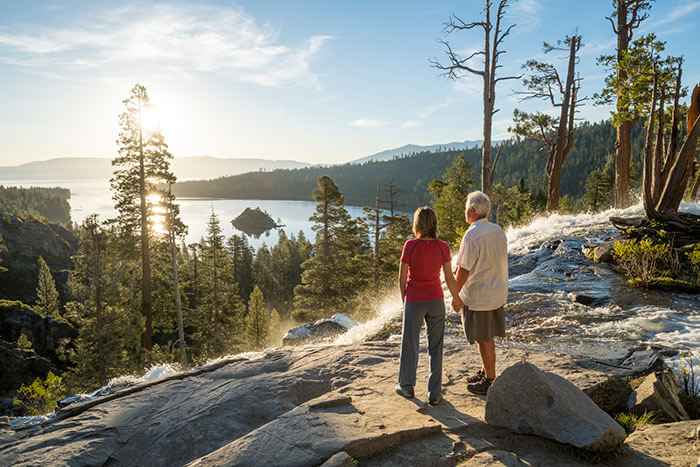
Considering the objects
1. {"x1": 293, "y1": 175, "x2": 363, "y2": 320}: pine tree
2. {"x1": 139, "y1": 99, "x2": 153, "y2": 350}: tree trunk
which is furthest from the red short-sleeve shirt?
{"x1": 293, "y1": 175, "x2": 363, "y2": 320}: pine tree

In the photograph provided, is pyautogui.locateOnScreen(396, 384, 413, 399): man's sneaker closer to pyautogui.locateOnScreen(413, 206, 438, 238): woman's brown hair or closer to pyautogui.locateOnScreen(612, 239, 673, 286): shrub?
pyautogui.locateOnScreen(413, 206, 438, 238): woman's brown hair

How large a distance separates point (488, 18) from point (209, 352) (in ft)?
99.5

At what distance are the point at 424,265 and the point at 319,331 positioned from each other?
40.6ft

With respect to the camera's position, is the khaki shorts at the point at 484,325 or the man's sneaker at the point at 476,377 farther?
the man's sneaker at the point at 476,377

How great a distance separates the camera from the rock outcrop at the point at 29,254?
56875 mm

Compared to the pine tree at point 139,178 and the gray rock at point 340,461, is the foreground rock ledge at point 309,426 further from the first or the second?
the pine tree at point 139,178

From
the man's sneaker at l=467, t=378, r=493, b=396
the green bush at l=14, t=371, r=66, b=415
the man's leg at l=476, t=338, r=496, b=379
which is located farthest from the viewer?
the green bush at l=14, t=371, r=66, b=415

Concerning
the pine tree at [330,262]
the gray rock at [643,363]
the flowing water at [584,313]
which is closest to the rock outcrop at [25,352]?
the pine tree at [330,262]

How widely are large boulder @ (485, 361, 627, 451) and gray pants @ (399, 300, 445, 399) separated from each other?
63 centimetres

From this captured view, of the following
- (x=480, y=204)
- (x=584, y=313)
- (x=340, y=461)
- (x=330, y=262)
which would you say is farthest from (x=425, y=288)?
(x=330, y=262)

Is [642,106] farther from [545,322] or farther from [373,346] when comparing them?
[373,346]

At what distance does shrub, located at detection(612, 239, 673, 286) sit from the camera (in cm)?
895

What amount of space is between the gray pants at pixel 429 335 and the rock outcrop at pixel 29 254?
Result: 2541 inches

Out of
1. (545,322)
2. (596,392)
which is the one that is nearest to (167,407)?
(596,392)
